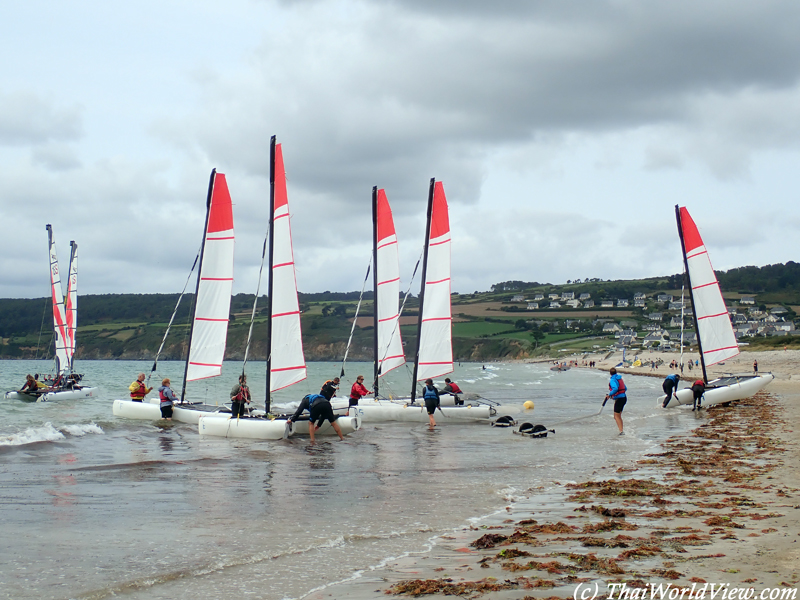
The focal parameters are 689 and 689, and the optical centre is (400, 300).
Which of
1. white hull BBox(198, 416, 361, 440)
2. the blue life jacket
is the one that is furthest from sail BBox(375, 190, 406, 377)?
white hull BBox(198, 416, 361, 440)

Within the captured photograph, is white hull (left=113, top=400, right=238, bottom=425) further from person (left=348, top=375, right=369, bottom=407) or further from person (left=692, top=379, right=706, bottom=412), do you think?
person (left=692, top=379, right=706, bottom=412)

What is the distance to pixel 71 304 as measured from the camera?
122 feet

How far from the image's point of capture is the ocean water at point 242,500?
239 inches

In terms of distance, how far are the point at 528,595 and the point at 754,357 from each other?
73.9 metres

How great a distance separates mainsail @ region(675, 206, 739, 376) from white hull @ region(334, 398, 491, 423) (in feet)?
36.1

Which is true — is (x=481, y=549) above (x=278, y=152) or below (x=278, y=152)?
below

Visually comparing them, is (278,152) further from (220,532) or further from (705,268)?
(705,268)

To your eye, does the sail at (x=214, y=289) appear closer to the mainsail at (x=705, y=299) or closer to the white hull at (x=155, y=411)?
the white hull at (x=155, y=411)

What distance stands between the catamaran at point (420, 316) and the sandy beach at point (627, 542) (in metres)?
11.8

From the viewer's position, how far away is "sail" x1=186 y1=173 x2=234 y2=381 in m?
22.2

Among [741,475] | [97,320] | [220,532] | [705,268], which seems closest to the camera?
[220,532]

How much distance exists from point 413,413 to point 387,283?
5932 millimetres

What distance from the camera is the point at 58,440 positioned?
16719 mm

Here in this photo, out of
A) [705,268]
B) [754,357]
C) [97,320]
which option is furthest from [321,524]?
[97,320]
